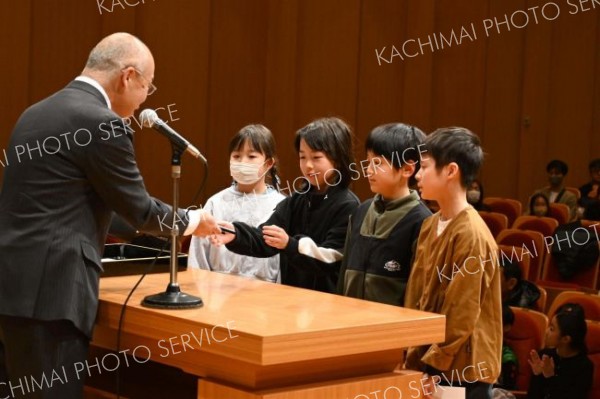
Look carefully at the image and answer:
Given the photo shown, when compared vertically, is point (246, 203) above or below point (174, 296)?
Result: above

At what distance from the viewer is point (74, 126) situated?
7.76 feet

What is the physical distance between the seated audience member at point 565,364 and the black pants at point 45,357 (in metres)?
2.49

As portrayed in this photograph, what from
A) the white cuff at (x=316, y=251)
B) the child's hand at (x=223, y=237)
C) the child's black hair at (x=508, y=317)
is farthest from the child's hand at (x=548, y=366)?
the child's hand at (x=223, y=237)

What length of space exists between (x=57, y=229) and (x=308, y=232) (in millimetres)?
1162

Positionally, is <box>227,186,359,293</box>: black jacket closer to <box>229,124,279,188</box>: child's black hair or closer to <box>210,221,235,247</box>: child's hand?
<box>210,221,235,247</box>: child's hand

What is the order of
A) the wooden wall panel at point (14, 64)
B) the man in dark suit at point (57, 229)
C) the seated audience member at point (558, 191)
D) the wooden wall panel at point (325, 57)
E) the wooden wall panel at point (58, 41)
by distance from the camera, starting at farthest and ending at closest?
the seated audience member at point (558, 191) < the wooden wall panel at point (325, 57) < the wooden wall panel at point (58, 41) < the wooden wall panel at point (14, 64) < the man in dark suit at point (57, 229)

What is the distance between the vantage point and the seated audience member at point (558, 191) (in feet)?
30.3

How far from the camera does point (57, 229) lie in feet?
7.70

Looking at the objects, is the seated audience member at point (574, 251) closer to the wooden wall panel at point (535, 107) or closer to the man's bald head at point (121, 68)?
the wooden wall panel at point (535, 107)

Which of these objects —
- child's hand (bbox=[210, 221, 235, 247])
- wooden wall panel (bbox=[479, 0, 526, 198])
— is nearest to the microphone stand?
child's hand (bbox=[210, 221, 235, 247])

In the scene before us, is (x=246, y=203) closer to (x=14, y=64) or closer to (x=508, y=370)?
(x=508, y=370)

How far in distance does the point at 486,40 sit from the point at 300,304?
28.3ft

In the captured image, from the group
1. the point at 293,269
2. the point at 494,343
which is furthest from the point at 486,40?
the point at 494,343

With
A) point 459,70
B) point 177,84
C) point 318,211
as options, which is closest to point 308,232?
point 318,211
